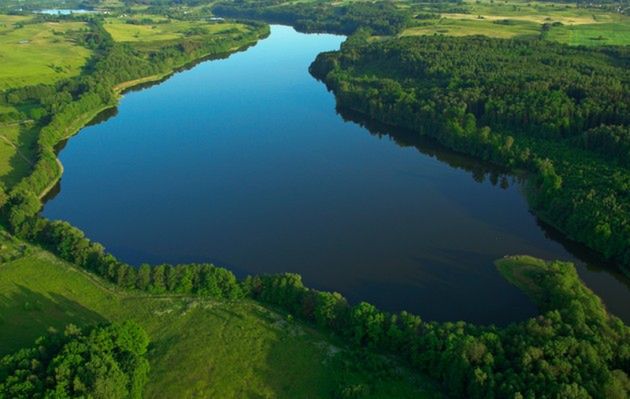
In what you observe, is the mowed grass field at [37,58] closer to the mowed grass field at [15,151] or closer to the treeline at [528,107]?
the mowed grass field at [15,151]

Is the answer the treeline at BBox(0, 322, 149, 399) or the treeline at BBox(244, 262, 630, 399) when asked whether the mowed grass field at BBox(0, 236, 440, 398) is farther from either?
the treeline at BBox(0, 322, 149, 399)

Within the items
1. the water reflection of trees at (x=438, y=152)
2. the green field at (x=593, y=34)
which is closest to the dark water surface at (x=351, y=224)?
the water reflection of trees at (x=438, y=152)

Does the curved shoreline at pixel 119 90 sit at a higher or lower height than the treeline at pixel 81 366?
lower

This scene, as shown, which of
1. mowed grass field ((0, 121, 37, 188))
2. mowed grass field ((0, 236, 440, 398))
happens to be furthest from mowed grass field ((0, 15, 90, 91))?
mowed grass field ((0, 236, 440, 398))

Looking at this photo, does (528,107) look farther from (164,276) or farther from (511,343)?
(164,276)

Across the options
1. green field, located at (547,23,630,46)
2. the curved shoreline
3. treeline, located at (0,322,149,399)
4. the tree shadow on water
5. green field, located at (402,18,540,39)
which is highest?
green field, located at (547,23,630,46)

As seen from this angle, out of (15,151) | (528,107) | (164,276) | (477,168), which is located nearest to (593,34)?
(528,107)
